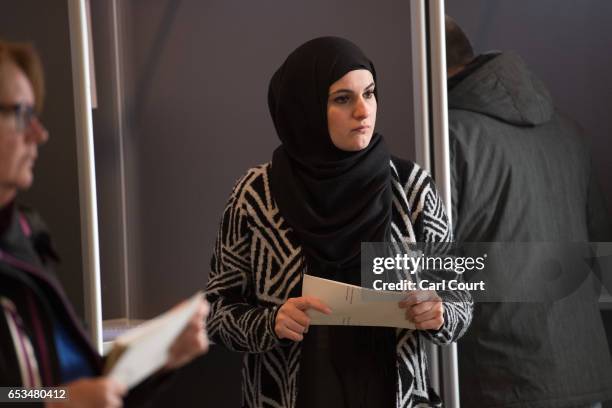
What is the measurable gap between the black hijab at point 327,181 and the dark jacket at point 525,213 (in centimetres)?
71

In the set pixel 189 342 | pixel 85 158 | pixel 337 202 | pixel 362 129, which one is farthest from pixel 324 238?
pixel 189 342

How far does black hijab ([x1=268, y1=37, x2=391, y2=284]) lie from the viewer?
171cm

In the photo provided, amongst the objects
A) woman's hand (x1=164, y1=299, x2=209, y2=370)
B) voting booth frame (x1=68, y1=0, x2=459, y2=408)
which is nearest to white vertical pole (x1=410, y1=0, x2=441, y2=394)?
voting booth frame (x1=68, y1=0, x2=459, y2=408)

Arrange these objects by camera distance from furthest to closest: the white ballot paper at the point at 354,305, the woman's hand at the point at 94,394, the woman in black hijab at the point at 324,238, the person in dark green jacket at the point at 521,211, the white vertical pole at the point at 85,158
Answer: the person in dark green jacket at the point at 521,211 < the white vertical pole at the point at 85,158 < the woman in black hijab at the point at 324,238 < the white ballot paper at the point at 354,305 < the woman's hand at the point at 94,394

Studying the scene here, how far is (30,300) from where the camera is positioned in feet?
3.00

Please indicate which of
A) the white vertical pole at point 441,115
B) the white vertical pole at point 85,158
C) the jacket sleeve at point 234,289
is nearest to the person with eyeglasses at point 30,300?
the jacket sleeve at point 234,289

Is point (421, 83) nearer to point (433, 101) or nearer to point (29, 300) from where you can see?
point (433, 101)

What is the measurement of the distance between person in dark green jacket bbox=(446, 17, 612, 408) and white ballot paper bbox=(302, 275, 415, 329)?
0.82 m

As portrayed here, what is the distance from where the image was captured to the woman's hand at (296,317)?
1607 millimetres

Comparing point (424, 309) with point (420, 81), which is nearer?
point (424, 309)

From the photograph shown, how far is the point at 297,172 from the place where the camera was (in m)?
1.79

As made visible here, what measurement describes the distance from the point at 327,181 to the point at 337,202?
0.05 meters

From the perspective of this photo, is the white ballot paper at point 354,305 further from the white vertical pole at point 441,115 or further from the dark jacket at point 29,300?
the white vertical pole at point 441,115

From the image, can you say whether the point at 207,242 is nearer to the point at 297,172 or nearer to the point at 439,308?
the point at 297,172
